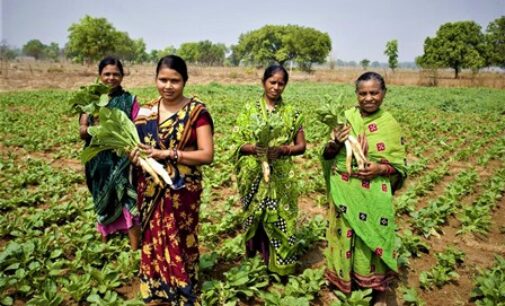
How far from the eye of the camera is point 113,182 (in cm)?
351

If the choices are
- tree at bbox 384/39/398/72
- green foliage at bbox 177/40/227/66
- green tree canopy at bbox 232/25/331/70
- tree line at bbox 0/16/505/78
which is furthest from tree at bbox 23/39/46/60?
tree at bbox 384/39/398/72

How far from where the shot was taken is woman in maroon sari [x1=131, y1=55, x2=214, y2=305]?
92.5 inches

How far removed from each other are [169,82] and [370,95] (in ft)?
4.71

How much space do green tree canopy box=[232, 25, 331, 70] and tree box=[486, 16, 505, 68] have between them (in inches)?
968

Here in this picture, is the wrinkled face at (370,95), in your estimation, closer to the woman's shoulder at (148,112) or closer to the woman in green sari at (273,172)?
the woman in green sari at (273,172)

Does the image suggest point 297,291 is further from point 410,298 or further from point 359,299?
point 410,298

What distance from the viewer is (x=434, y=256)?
3992mm

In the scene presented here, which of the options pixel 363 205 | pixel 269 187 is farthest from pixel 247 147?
pixel 363 205

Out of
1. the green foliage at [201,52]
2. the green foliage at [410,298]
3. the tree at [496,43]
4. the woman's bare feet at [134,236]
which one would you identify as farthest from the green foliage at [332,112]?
the green foliage at [201,52]

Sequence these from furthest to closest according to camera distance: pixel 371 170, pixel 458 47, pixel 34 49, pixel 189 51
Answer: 1. pixel 34 49
2. pixel 189 51
3. pixel 458 47
4. pixel 371 170

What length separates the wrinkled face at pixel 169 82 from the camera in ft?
7.59

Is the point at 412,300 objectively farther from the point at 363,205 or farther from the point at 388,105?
the point at 388,105

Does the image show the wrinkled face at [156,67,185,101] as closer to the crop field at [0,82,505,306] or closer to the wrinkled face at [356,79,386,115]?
the crop field at [0,82,505,306]

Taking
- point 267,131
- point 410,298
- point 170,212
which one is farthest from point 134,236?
point 410,298
